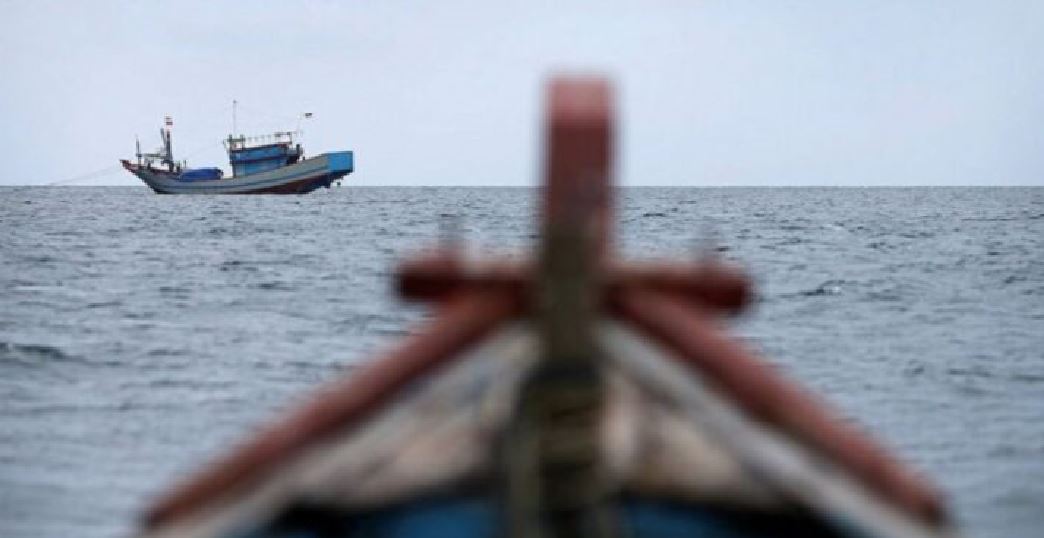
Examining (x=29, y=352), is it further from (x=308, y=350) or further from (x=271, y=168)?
(x=271, y=168)

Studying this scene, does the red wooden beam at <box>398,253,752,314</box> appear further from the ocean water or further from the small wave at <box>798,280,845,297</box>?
the small wave at <box>798,280,845,297</box>

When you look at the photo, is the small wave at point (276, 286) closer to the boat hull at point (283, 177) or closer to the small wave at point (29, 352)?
the small wave at point (29, 352)

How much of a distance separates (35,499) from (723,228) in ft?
200

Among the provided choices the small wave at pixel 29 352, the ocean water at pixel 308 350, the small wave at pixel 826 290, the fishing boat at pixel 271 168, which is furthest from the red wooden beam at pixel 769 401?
the fishing boat at pixel 271 168

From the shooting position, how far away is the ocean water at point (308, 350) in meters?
13.1

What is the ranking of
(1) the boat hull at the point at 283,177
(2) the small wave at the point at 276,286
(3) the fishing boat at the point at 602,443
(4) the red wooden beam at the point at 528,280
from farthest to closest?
(1) the boat hull at the point at 283,177, (2) the small wave at the point at 276,286, (4) the red wooden beam at the point at 528,280, (3) the fishing boat at the point at 602,443

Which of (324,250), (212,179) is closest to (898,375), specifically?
(324,250)

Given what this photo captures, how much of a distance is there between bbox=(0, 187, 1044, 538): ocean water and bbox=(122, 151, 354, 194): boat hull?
47796 millimetres

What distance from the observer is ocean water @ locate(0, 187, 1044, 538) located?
1307 cm

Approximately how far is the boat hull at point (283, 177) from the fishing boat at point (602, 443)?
99532 mm

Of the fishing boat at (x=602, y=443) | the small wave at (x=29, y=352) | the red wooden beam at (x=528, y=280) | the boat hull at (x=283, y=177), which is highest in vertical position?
the red wooden beam at (x=528, y=280)

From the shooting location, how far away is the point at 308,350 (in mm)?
21688

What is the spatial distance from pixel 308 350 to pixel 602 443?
1929 cm

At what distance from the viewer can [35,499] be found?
1207cm
